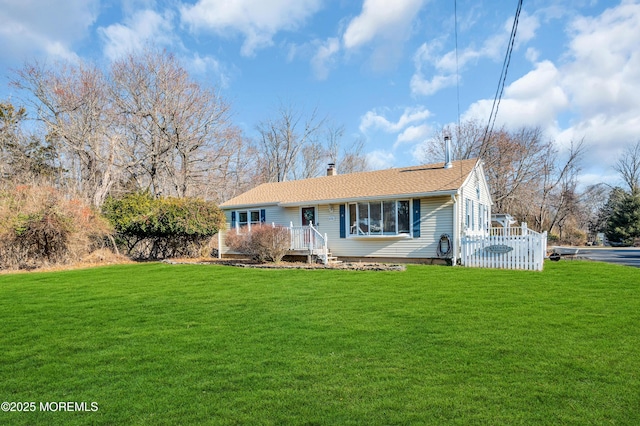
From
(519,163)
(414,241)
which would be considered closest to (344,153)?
(519,163)

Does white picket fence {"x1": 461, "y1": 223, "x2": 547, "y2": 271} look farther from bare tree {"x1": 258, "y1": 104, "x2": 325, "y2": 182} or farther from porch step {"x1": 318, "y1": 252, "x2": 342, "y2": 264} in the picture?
bare tree {"x1": 258, "y1": 104, "x2": 325, "y2": 182}

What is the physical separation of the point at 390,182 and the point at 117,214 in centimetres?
1205

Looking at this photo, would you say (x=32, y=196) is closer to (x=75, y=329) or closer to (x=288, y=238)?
(x=288, y=238)

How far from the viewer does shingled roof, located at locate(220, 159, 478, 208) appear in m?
14.2

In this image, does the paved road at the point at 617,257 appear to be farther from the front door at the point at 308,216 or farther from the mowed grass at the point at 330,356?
the front door at the point at 308,216

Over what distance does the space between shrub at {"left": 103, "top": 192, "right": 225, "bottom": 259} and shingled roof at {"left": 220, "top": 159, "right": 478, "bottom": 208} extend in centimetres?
186

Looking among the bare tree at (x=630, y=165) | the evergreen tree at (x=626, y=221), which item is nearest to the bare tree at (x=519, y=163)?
the evergreen tree at (x=626, y=221)

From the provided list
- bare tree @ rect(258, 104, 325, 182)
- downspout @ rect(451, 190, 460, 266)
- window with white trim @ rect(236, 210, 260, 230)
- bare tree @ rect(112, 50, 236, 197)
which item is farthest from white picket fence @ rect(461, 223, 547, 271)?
bare tree @ rect(258, 104, 325, 182)

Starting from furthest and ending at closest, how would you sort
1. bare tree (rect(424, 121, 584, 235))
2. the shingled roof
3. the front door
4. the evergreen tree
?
the evergreen tree → bare tree (rect(424, 121, 584, 235)) → the front door → the shingled roof

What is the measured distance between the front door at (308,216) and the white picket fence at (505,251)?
254 inches

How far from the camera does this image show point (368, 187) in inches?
633

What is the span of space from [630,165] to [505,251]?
38.5m

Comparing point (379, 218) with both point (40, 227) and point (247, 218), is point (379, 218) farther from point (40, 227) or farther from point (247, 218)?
point (40, 227)

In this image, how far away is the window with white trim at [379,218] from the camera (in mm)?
14477
